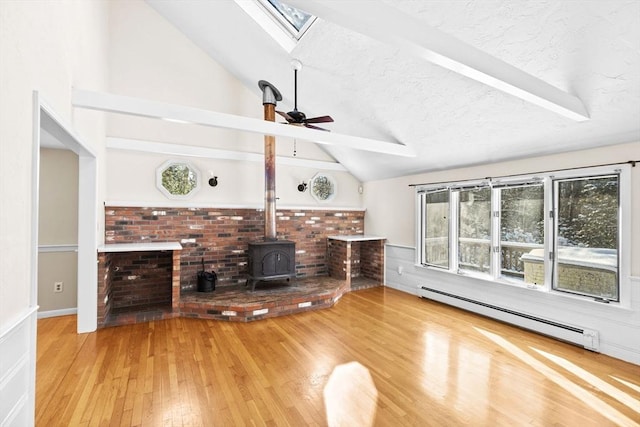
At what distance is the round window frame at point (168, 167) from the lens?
14.6 ft

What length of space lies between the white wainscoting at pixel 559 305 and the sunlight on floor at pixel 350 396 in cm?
238

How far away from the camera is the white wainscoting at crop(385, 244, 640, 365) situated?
283cm

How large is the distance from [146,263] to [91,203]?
1298 millimetres

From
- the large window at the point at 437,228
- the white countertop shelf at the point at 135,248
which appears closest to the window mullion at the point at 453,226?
the large window at the point at 437,228

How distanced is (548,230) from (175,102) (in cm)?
550

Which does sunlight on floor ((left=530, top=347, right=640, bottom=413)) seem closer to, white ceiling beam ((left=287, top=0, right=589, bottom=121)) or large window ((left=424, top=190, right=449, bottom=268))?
large window ((left=424, top=190, right=449, bottom=268))

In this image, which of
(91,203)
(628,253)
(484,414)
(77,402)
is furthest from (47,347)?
(628,253)

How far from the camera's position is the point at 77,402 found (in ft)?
7.02

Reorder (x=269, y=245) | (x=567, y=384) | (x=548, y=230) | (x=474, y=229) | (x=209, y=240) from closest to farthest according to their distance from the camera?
(x=567, y=384) → (x=548, y=230) → (x=474, y=229) → (x=269, y=245) → (x=209, y=240)

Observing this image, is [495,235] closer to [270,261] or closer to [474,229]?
[474,229]

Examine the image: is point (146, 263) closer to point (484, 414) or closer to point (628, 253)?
point (484, 414)

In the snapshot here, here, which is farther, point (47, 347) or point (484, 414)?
point (47, 347)

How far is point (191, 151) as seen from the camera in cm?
467

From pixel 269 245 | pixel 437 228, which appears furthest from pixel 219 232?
pixel 437 228
